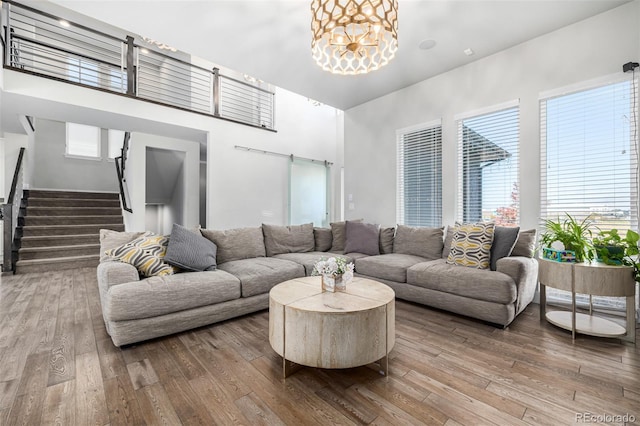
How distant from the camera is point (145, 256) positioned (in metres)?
2.55

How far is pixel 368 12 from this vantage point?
207 cm

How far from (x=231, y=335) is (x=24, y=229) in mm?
5541

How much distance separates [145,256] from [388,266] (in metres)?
2.56

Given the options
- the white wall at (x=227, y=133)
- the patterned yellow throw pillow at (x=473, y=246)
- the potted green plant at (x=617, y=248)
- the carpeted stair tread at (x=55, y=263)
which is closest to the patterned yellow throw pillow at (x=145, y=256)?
the white wall at (x=227, y=133)

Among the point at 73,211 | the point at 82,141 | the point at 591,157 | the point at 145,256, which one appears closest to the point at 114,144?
the point at 82,141

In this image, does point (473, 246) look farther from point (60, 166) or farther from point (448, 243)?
point (60, 166)

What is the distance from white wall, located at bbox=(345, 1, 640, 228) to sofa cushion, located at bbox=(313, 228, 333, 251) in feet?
3.29

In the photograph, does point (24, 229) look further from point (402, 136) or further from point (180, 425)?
point (402, 136)

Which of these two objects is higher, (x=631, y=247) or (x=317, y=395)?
(x=631, y=247)

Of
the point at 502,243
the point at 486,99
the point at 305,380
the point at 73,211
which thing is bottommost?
the point at 305,380

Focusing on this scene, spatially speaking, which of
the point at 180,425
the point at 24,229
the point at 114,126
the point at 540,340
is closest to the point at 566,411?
the point at 540,340

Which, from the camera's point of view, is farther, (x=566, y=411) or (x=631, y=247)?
(x=631, y=247)

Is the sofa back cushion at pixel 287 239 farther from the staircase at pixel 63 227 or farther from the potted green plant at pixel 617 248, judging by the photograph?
the staircase at pixel 63 227

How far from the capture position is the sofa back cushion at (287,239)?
12.7 ft
